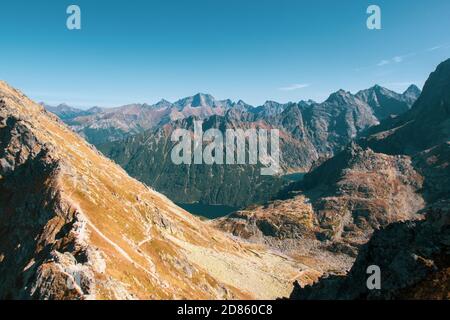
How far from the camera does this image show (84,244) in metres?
92.6

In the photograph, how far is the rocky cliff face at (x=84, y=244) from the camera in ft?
258

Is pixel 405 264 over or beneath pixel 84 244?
beneath

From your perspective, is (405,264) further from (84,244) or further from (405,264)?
(84,244)

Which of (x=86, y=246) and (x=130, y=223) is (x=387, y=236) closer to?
(x=86, y=246)

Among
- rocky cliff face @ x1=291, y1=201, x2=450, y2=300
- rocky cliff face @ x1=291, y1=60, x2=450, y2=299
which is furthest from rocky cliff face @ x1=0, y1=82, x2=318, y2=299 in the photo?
rocky cliff face @ x1=291, y1=60, x2=450, y2=299

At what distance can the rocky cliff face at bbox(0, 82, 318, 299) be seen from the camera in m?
78.5

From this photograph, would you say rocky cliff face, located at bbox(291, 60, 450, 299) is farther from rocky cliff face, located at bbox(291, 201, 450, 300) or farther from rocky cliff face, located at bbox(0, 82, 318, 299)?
rocky cliff face, located at bbox(0, 82, 318, 299)

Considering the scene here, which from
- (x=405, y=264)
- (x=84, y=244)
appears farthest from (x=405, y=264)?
(x=84, y=244)

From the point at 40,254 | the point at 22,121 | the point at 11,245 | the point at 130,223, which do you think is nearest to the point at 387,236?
the point at 40,254

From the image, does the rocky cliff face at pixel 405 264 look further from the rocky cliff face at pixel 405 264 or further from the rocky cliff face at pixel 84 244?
the rocky cliff face at pixel 84 244
